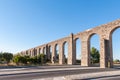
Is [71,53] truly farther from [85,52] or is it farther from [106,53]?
[106,53]

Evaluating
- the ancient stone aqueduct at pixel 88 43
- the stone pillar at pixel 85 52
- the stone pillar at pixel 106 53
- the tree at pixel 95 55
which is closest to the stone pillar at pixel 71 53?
the ancient stone aqueduct at pixel 88 43

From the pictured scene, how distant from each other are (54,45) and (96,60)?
13.4m

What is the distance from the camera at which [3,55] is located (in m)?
48.9

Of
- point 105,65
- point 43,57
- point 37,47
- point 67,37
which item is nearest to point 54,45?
point 43,57

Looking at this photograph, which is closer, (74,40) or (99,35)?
(99,35)

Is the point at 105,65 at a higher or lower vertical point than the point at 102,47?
lower

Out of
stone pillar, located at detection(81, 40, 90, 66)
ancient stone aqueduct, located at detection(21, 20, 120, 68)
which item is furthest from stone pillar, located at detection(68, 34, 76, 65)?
stone pillar, located at detection(81, 40, 90, 66)

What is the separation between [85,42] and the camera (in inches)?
1243

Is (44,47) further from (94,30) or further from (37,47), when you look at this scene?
(94,30)

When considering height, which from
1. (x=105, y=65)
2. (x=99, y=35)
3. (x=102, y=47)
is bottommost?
(x=105, y=65)

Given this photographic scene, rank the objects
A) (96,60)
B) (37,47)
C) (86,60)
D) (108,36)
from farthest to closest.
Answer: (37,47)
(96,60)
(86,60)
(108,36)

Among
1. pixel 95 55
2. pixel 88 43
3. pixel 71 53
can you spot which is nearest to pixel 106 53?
pixel 88 43

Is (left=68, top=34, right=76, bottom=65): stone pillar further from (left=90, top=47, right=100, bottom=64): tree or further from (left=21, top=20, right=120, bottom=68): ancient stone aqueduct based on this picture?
(left=90, top=47, right=100, bottom=64): tree

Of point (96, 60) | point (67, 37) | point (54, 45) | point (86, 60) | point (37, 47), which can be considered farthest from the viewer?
point (37, 47)
